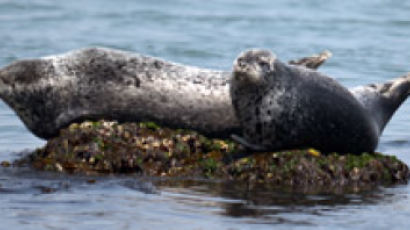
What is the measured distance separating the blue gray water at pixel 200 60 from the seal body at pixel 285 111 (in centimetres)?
67

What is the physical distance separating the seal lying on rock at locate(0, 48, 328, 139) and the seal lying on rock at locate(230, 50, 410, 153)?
0.41 metres

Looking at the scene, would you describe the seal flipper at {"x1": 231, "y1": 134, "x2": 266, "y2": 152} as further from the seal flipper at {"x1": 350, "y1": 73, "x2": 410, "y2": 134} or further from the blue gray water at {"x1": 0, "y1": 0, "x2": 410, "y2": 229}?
the seal flipper at {"x1": 350, "y1": 73, "x2": 410, "y2": 134}

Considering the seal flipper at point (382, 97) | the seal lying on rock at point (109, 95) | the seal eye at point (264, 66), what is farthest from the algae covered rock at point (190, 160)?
the seal eye at point (264, 66)

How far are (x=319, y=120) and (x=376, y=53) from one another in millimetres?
9196

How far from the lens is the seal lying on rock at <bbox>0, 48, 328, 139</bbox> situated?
752cm

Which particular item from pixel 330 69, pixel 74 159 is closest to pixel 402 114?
pixel 330 69

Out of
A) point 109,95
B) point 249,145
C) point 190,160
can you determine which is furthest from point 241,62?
point 109,95

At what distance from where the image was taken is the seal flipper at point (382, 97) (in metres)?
7.70

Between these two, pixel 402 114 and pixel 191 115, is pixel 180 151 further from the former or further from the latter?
pixel 402 114

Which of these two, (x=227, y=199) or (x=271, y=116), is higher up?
(x=271, y=116)

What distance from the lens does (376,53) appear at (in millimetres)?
15953

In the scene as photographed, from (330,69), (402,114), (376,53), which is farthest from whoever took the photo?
(376,53)

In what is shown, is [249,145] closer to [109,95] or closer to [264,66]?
[264,66]

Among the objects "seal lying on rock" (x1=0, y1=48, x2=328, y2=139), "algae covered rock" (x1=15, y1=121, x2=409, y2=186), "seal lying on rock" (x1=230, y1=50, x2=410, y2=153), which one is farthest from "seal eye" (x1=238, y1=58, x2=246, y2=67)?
"algae covered rock" (x1=15, y1=121, x2=409, y2=186)
